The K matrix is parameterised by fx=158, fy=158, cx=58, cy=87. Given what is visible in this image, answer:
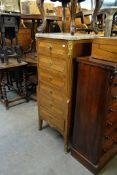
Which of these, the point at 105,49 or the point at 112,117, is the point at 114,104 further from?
the point at 105,49

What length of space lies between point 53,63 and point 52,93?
0.32 metres

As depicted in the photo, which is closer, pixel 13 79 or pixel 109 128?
pixel 109 128

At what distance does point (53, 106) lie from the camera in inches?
66.6

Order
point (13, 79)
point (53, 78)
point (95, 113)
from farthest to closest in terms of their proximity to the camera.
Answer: point (13, 79), point (53, 78), point (95, 113)

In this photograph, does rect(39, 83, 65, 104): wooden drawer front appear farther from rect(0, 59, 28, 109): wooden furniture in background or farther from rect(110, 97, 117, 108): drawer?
rect(0, 59, 28, 109): wooden furniture in background

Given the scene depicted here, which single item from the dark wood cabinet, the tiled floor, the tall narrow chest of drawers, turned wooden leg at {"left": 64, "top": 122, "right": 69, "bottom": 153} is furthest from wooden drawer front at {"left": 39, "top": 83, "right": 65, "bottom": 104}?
the tiled floor

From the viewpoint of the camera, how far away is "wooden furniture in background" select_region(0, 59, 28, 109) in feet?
8.13

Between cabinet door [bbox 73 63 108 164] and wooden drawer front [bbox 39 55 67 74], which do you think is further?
wooden drawer front [bbox 39 55 67 74]

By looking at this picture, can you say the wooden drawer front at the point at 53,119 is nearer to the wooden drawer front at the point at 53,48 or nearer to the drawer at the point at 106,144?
the drawer at the point at 106,144

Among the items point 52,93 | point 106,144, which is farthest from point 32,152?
point 106,144

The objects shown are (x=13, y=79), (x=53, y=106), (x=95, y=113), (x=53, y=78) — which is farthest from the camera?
(x=13, y=79)

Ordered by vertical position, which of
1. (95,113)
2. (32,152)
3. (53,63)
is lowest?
(32,152)

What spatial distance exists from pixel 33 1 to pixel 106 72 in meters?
3.63

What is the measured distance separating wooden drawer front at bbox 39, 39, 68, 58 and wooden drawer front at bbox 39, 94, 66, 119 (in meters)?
0.49
